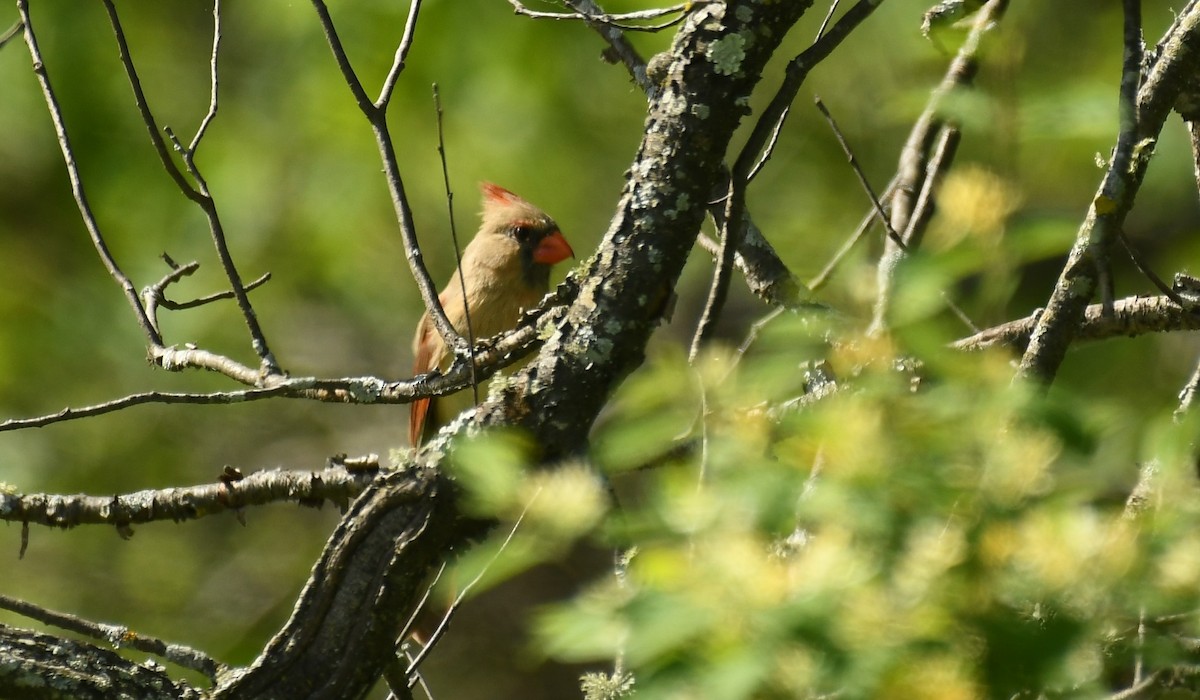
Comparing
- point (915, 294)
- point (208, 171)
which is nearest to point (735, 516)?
point (915, 294)

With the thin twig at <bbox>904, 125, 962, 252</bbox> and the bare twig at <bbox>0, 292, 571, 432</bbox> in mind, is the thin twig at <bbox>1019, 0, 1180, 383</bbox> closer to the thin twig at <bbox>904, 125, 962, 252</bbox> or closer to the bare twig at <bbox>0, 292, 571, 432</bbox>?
the bare twig at <bbox>0, 292, 571, 432</bbox>

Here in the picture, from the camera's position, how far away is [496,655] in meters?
7.78

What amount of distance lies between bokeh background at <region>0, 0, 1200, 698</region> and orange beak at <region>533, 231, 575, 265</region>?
0.90 meters

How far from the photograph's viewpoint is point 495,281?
5.39 metres

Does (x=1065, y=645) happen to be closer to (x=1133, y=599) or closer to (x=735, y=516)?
(x=1133, y=599)

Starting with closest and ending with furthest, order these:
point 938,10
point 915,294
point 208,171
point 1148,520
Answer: point 1148,520 → point 915,294 → point 938,10 → point 208,171

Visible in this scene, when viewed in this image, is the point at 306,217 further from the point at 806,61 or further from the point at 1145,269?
the point at 1145,269

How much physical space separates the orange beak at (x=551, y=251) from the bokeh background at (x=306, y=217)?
0.90 m

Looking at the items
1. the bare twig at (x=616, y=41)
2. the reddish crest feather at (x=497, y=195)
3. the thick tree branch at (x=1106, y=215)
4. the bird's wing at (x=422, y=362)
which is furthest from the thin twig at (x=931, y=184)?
the reddish crest feather at (x=497, y=195)

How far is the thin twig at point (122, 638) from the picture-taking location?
2.45 m

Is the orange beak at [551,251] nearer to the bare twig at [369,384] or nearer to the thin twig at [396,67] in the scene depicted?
the thin twig at [396,67]

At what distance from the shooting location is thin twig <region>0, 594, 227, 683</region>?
2447 millimetres

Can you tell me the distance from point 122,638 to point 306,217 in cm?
467

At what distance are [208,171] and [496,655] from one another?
122 inches
